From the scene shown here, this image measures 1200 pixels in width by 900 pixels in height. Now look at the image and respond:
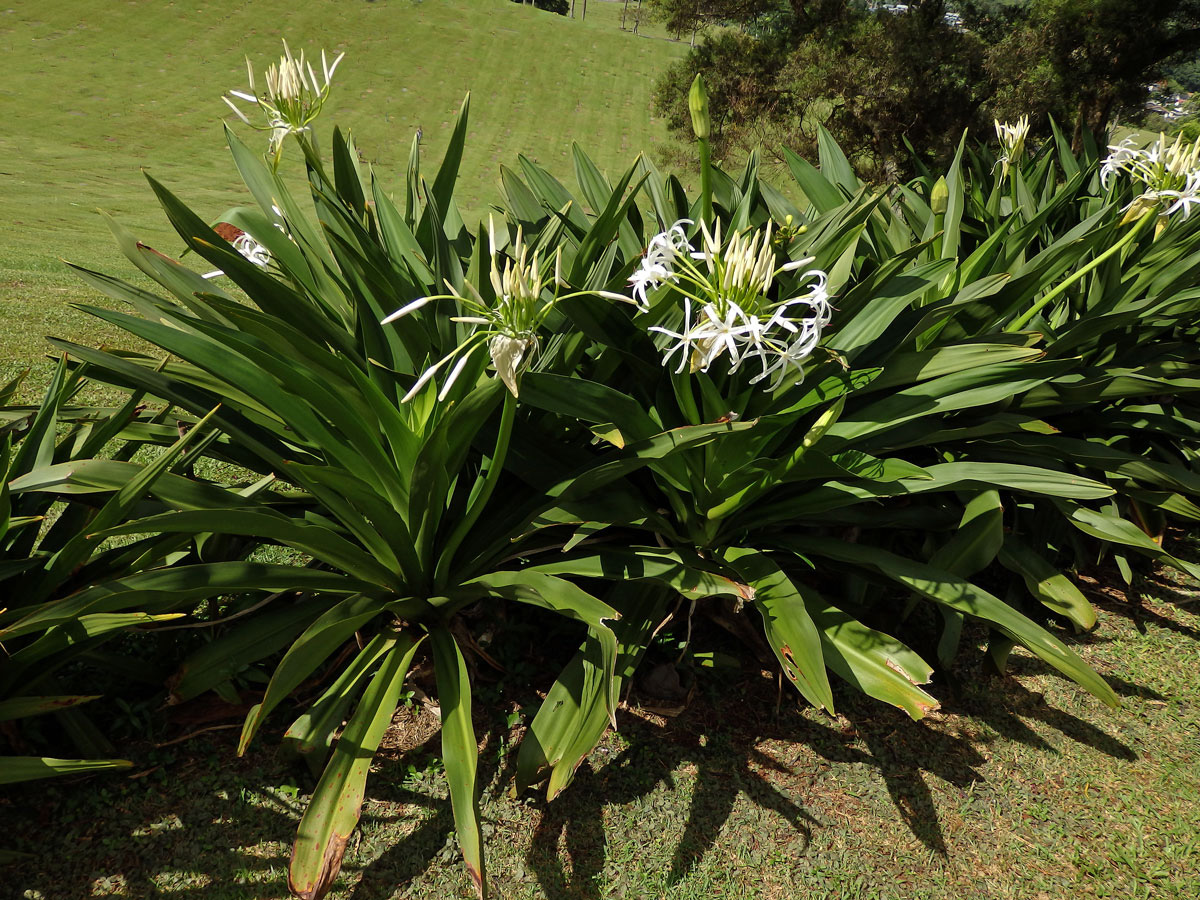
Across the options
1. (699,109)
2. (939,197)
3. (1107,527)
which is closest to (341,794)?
(699,109)

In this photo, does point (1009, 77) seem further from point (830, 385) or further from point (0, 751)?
point (0, 751)

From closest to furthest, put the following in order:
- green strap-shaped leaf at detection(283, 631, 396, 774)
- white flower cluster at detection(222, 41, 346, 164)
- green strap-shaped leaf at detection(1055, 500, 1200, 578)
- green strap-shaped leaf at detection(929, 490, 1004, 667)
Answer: green strap-shaped leaf at detection(283, 631, 396, 774) < white flower cluster at detection(222, 41, 346, 164) < green strap-shaped leaf at detection(929, 490, 1004, 667) < green strap-shaped leaf at detection(1055, 500, 1200, 578)

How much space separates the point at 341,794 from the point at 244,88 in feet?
128

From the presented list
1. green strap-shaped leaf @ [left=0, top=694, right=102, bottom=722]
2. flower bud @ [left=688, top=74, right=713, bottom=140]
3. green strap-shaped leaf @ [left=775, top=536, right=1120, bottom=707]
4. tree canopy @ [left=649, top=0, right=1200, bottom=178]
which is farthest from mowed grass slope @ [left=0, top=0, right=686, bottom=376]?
green strap-shaped leaf @ [left=775, top=536, right=1120, bottom=707]

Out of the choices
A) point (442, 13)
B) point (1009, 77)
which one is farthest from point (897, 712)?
point (442, 13)

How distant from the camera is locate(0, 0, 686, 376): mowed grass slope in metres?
20.2

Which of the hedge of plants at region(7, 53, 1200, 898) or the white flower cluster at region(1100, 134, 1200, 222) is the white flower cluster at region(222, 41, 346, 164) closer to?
the hedge of plants at region(7, 53, 1200, 898)

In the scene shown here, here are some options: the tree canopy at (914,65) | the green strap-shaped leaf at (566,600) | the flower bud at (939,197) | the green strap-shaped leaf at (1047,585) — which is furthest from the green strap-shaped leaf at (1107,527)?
the tree canopy at (914,65)

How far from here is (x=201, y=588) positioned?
1.89m

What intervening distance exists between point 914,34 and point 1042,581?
1700 cm

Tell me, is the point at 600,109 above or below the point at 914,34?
below

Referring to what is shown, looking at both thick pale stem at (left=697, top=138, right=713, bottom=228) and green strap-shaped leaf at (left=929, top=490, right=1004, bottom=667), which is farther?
green strap-shaped leaf at (left=929, top=490, right=1004, bottom=667)

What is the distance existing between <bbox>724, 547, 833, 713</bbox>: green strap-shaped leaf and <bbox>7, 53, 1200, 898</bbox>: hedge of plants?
0.03 ft

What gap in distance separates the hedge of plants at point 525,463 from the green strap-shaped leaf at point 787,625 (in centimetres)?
1
